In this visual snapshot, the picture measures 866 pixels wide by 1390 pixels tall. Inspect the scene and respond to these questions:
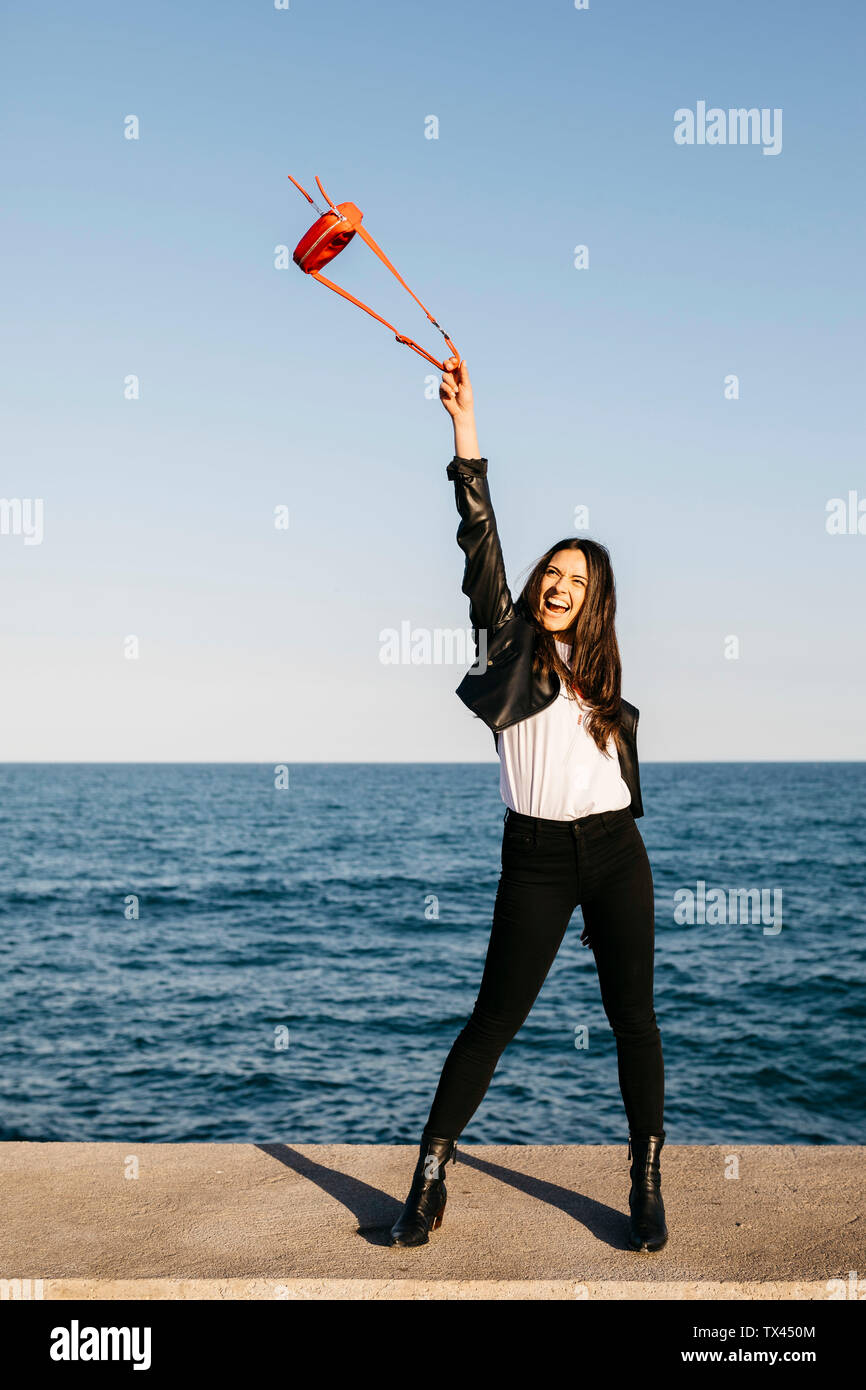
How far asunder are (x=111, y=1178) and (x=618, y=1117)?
9.89 meters

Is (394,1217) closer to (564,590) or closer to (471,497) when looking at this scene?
(564,590)

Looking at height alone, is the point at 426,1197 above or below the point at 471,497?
below

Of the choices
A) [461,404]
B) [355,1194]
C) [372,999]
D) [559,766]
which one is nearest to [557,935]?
[559,766]

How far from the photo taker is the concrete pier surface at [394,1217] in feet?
9.50

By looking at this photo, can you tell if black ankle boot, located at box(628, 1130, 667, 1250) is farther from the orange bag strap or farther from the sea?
the sea

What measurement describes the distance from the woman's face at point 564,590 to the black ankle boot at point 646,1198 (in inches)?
61.2

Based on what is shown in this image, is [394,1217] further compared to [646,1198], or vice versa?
[394,1217]

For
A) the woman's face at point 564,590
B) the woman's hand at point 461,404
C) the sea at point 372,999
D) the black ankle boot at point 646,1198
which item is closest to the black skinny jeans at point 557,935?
the black ankle boot at point 646,1198

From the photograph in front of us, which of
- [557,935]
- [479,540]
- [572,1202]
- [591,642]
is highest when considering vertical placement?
[479,540]

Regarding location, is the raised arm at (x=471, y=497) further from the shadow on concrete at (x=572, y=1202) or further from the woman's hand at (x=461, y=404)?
the shadow on concrete at (x=572, y=1202)

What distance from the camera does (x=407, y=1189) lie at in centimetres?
365

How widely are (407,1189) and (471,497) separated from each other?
7.45ft

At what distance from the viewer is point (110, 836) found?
48.8m

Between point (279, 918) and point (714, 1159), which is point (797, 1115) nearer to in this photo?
point (714, 1159)
